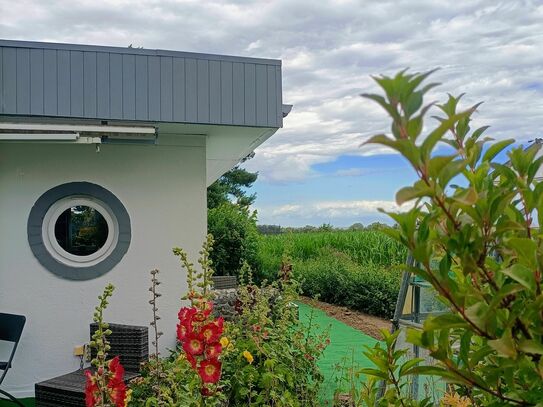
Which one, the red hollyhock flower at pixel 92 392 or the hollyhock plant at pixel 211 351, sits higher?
the hollyhock plant at pixel 211 351

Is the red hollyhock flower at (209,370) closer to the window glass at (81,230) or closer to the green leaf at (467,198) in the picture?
the green leaf at (467,198)

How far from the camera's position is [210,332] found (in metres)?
2.23

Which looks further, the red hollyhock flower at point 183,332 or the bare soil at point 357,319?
the bare soil at point 357,319

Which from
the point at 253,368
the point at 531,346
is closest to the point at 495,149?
the point at 531,346

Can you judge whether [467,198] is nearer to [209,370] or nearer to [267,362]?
[209,370]

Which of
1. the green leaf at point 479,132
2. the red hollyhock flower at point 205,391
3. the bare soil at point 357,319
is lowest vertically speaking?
the bare soil at point 357,319

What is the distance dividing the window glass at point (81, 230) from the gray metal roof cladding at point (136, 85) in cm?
112

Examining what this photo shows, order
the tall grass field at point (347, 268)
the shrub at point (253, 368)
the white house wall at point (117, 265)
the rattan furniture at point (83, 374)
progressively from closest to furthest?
the shrub at point (253, 368) → the rattan furniture at point (83, 374) → the white house wall at point (117, 265) → the tall grass field at point (347, 268)

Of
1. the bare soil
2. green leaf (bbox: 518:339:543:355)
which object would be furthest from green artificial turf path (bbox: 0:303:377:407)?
green leaf (bbox: 518:339:543:355)

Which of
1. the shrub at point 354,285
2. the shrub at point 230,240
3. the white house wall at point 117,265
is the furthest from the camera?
the shrub at point 230,240

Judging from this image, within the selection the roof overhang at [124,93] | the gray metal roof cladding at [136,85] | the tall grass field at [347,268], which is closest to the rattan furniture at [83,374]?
the roof overhang at [124,93]

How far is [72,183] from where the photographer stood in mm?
5984

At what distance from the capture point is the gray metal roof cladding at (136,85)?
541cm

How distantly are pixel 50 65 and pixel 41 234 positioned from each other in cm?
172
